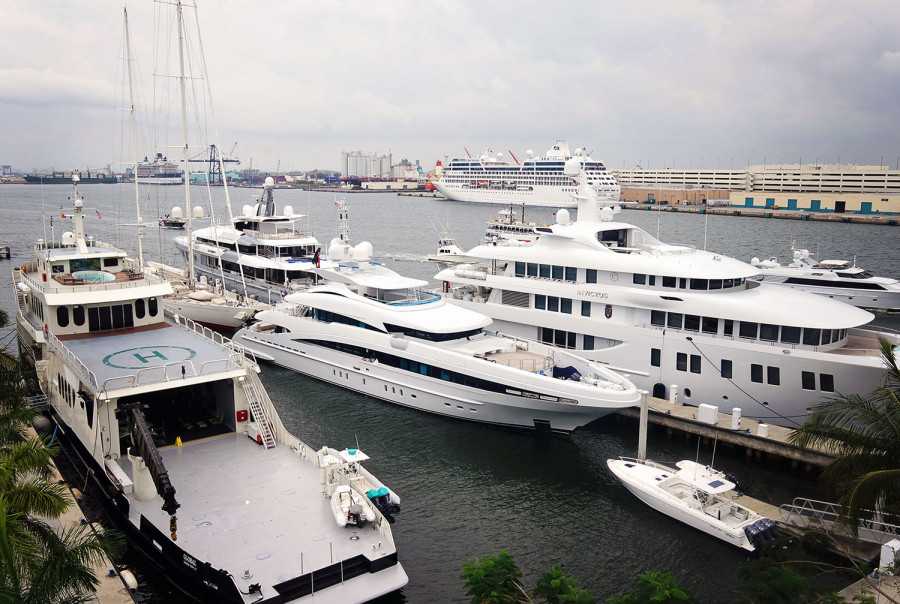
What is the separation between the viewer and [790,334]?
21.0 metres

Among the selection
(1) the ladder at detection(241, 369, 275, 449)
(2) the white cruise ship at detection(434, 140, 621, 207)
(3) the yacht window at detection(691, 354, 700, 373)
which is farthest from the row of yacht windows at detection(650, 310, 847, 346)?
(2) the white cruise ship at detection(434, 140, 621, 207)

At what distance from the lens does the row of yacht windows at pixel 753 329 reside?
2075cm

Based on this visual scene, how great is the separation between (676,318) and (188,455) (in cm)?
1636

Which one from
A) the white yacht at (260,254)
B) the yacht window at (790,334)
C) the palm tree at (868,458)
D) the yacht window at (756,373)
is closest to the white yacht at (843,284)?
the yacht window at (790,334)

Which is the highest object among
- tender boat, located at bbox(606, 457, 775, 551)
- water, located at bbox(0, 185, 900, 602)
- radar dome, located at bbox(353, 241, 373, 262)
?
radar dome, located at bbox(353, 241, 373, 262)

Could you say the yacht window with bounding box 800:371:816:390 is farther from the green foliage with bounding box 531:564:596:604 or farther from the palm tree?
the green foliage with bounding box 531:564:596:604

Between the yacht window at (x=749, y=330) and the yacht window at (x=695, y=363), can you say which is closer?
the yacht window at (x=749, y=330)

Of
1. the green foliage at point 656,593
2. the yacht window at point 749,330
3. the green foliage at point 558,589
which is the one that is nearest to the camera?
the green foliage at point 656,593

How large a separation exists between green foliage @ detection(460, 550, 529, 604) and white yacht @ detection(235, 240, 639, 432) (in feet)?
28.2

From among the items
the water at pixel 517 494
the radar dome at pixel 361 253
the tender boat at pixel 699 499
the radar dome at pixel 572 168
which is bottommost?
the water at pixel 517 494

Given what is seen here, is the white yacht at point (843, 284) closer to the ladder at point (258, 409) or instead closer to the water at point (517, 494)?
the water at point (517, 494)

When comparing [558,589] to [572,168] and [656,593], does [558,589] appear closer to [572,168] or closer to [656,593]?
[656,593]

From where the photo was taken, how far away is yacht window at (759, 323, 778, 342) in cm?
2127

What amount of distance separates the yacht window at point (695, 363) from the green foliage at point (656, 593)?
12041 mm
